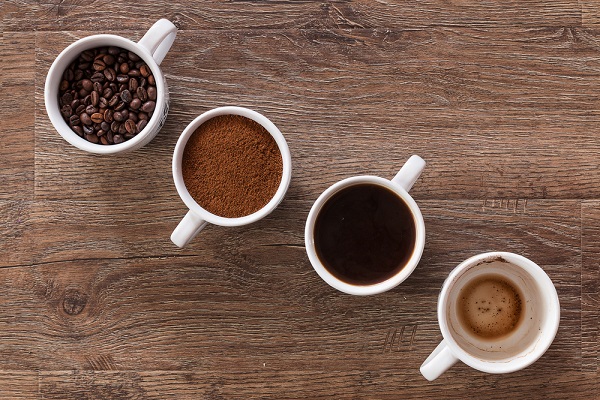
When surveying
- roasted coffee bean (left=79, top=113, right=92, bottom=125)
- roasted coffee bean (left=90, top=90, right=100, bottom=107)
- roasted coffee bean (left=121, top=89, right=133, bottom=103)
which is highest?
roasted coffee bean (left=121, top=89, right=133, bottom=103)

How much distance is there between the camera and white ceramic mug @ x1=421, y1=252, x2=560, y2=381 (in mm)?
1044

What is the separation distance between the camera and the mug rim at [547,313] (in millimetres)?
1039

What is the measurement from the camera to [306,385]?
1184 millimetres

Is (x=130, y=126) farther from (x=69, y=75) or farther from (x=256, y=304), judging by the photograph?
(x=256, y=304)

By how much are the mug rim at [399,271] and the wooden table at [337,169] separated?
0.10m

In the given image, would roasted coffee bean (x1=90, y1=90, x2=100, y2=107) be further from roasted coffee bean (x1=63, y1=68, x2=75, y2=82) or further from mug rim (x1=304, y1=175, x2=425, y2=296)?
mug rim (x1=304, y1=175, x2=425, y2=296)

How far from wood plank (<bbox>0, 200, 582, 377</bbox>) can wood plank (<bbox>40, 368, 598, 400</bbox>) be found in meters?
0.02

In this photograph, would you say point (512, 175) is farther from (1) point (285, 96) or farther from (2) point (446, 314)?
(1) point (285, 96)

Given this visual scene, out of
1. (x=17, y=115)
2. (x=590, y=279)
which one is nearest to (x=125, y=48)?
(x=17, y=115)

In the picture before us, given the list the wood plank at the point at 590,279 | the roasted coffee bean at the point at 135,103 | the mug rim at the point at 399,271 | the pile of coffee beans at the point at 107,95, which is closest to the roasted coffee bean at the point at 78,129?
the pile of coffee beans at the point at 107,95

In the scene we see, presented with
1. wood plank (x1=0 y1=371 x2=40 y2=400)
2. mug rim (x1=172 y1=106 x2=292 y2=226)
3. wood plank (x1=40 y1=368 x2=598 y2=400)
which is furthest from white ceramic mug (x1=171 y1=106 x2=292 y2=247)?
wood plank (x1=0 y1=371 x2=40 y2=400)

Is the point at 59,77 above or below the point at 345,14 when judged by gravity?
below

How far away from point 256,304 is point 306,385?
18 centimetres

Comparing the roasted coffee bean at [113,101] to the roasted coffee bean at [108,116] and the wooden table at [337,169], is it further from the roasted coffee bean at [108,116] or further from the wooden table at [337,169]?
the wooden table at [337,169]
